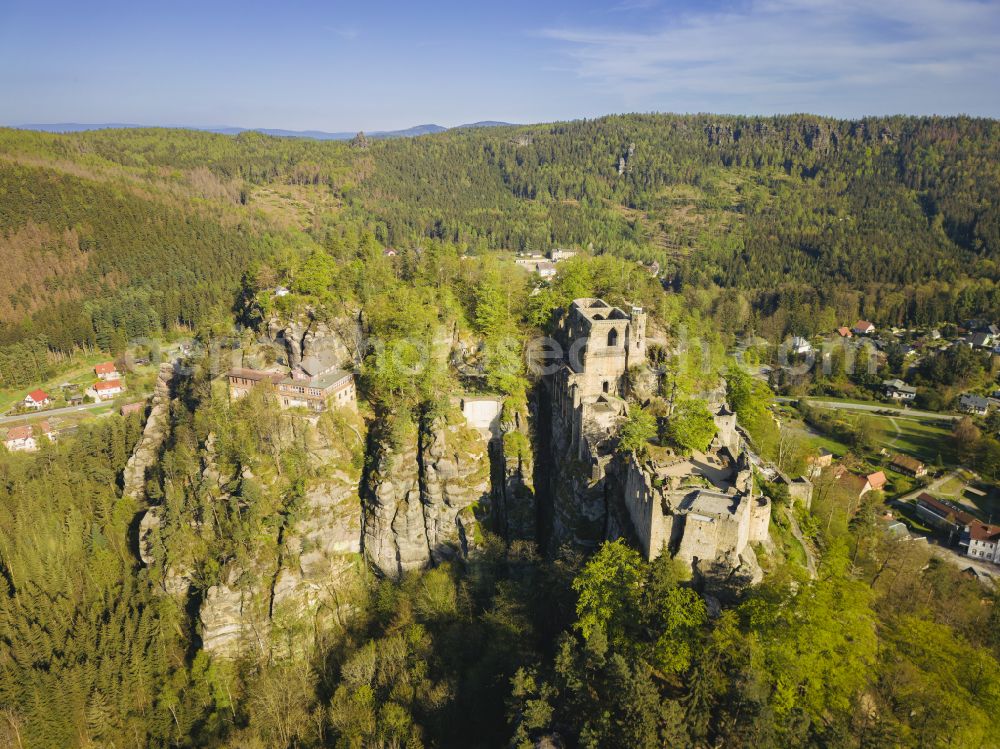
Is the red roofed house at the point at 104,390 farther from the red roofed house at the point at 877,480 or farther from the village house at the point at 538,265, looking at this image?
the red roofed house at the point at 877,480

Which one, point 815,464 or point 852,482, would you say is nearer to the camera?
point 815,464

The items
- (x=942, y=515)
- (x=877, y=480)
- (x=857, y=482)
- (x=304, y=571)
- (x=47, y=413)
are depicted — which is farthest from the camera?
(x=47, y=413)

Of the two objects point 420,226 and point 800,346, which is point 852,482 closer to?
point 800,346

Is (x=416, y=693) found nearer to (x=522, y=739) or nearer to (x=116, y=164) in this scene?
(x=522, y=739)

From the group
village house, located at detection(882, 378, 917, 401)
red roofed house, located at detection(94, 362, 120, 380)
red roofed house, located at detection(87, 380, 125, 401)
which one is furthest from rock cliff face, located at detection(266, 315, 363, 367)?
village house, located at detection(882, 378, 917, 401)

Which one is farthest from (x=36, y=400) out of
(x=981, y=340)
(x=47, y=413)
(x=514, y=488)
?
(x=981, y=340)

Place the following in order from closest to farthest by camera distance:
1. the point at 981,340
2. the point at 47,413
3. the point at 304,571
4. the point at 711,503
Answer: the point at 711,503 < the point at 304,571 < the point at 47,413 < the point at 981,340
